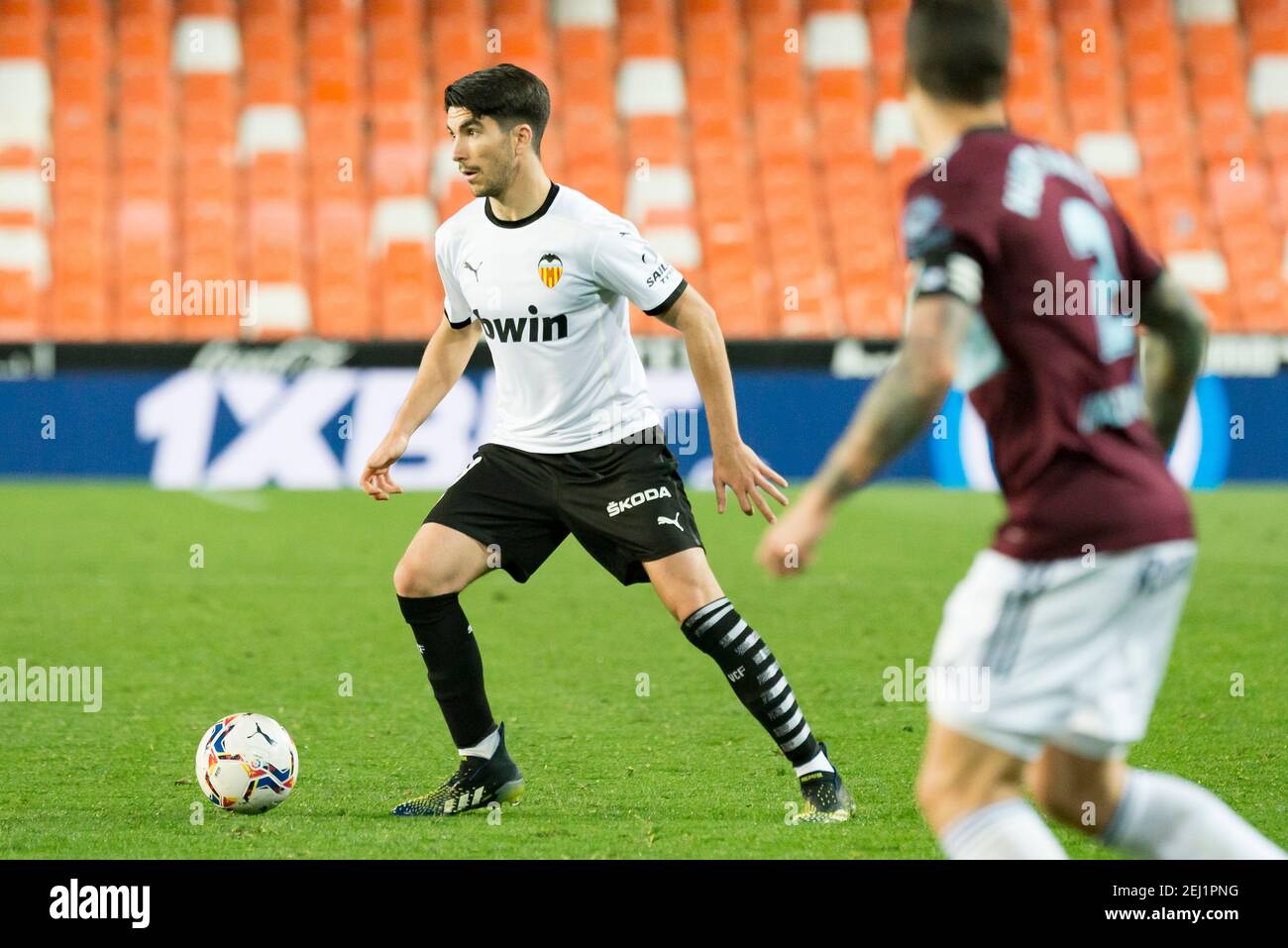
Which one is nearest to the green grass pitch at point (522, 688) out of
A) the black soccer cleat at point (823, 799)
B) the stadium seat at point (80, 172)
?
the black soccer cleat at point (823, 799)

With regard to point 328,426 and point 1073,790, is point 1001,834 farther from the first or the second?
point 328,426

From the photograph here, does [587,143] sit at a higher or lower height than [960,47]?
higher

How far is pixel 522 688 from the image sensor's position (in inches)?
259

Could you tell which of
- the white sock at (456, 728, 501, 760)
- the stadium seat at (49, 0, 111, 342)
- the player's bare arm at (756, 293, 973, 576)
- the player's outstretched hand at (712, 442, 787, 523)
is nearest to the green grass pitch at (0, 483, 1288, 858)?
the white sock at (456, 728, 501, 760)

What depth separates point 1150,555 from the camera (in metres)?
2.67

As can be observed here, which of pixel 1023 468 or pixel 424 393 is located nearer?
pixel 1023 468

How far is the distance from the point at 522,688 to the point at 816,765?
2.32 m

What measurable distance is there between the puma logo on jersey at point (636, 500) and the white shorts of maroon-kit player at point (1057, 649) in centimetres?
189

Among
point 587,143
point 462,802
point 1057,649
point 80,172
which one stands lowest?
point 462,802

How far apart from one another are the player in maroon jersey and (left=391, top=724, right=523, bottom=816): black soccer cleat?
2095 millimetres

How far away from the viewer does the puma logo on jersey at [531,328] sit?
466 cm

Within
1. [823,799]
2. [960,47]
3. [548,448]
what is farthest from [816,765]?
[960,47]

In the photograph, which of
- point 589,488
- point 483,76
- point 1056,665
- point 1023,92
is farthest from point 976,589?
point 1023,92

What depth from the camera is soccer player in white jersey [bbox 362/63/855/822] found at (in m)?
4.45
